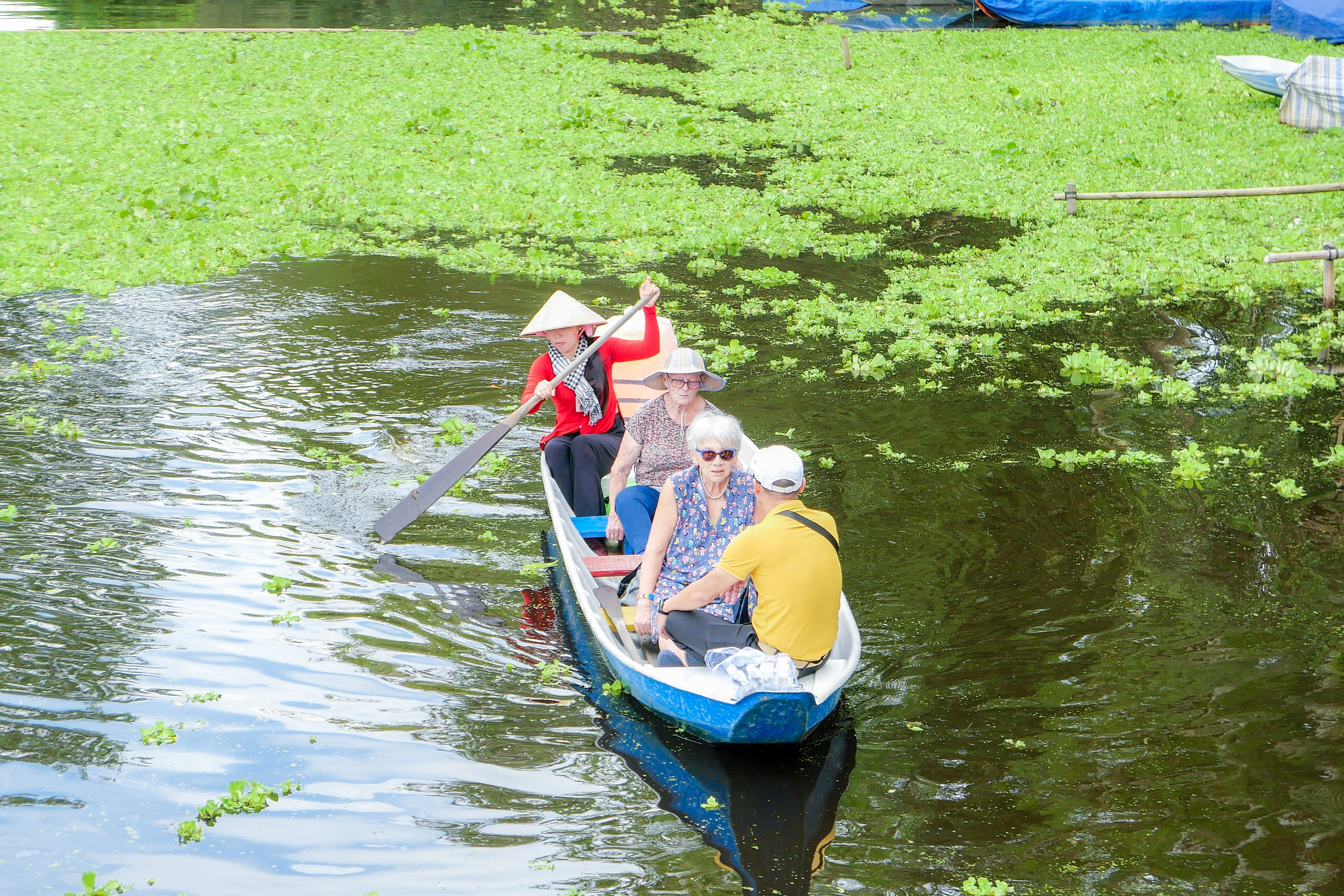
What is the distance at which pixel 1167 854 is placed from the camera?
502 centimetres

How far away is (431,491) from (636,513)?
164 centimetres

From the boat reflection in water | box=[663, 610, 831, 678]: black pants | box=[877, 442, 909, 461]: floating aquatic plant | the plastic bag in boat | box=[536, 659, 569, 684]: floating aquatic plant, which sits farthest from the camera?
box=[877, 442, 909, 461]: floating aquatic plant

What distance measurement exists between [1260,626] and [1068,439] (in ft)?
9.55

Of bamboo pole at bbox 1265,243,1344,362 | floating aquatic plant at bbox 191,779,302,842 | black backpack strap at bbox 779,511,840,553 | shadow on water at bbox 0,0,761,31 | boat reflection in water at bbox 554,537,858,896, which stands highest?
shadow on water at bbox 0,0,761,31

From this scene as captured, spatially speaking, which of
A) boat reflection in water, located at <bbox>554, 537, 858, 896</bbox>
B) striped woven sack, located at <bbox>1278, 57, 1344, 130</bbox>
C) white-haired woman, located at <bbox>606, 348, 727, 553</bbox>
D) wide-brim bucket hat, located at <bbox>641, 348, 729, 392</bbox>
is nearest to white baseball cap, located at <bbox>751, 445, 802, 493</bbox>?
boat reflection in water, located at <bbox>554, 537, 858, 896</bbox>

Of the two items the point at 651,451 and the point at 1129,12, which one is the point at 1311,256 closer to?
the point at 651,451

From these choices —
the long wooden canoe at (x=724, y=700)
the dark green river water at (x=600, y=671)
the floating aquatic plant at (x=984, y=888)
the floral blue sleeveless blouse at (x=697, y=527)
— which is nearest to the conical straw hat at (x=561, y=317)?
the dark green river water at (x=600, y=671)

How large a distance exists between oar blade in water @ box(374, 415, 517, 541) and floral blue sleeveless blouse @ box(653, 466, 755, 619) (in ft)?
7.30

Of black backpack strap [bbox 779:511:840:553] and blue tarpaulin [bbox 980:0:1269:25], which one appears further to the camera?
blue tarpaulin [bbox 980:0:1269:25]

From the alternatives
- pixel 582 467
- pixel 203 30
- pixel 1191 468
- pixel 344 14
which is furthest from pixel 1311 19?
pixel 582 467

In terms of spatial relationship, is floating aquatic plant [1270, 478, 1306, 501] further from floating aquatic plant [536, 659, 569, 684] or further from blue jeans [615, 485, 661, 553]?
floating aquatic plant [536, 659, 569, 684]

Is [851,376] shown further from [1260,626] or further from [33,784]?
[33,784]

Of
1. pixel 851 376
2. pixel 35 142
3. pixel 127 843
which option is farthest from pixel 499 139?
pixel 127 843

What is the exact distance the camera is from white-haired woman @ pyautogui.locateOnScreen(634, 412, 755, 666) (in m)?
6.18
